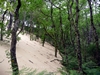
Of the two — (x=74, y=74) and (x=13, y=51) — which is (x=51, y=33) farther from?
(x=13, y=51)

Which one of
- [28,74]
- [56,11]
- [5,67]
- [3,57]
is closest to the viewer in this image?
[28,74]

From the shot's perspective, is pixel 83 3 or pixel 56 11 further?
pixel 56 11

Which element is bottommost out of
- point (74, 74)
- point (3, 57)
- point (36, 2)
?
point (74, 74)

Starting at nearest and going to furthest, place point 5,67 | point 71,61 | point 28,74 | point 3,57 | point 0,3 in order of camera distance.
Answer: point 28,74
point 0,3
point 5,67
point 3,57
point 71,61

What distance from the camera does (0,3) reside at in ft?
28.2

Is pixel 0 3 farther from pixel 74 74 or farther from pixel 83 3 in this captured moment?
pixel 83 3

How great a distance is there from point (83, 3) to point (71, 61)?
720 cm

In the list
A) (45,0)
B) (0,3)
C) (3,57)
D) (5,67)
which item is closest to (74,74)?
(5,67)

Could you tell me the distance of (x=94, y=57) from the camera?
19.2 metres

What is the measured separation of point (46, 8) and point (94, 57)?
23.6ft

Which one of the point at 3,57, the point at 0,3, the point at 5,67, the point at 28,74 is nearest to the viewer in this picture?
the point at 28,74

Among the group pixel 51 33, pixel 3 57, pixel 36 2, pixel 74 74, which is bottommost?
pixel 74 74

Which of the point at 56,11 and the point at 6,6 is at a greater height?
the point at 56,11

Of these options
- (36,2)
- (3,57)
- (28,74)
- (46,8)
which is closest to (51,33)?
(46,8)
